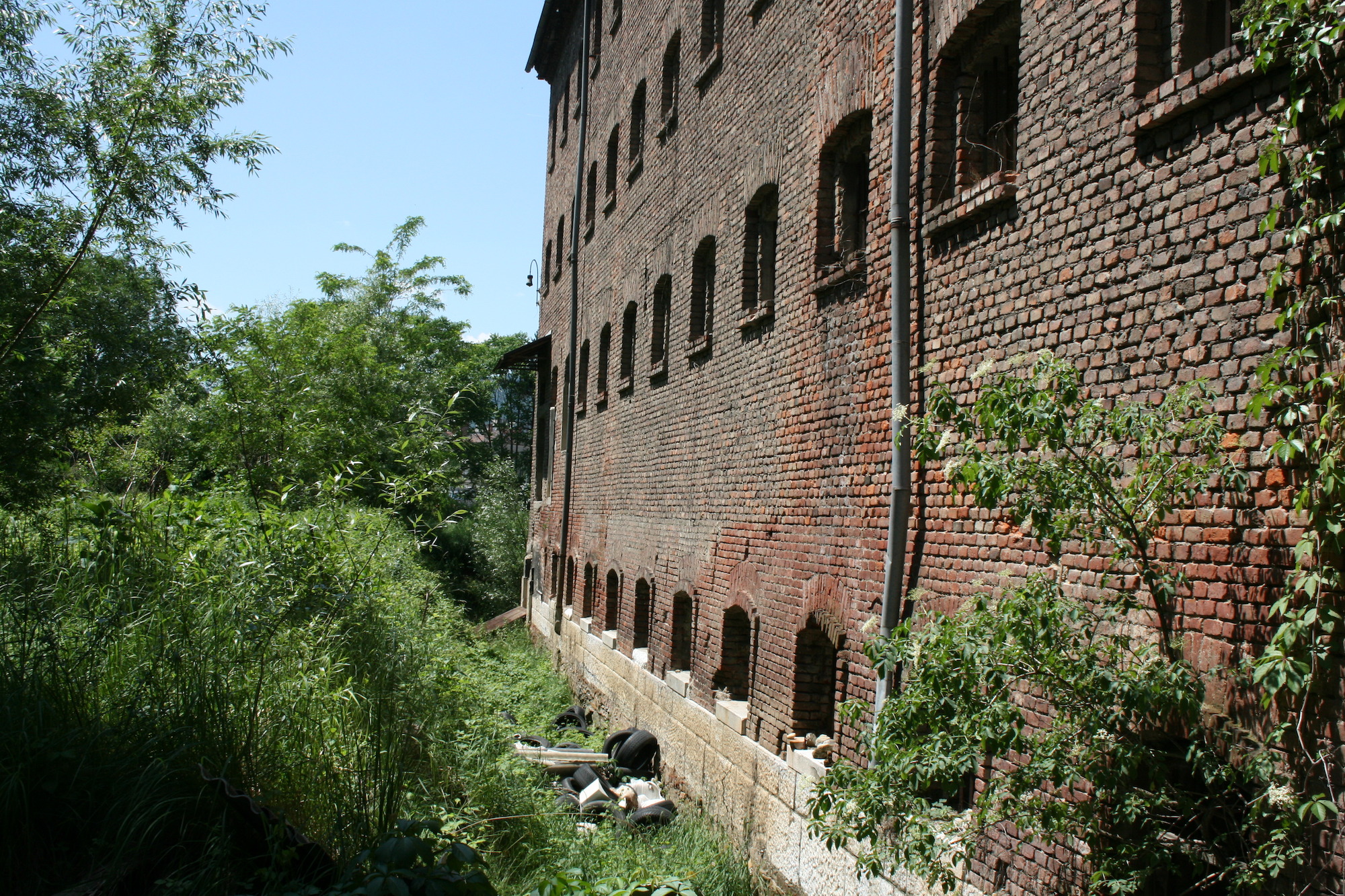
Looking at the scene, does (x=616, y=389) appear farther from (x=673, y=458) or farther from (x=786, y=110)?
(x=786, y=110)

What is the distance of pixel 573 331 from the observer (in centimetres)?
1825

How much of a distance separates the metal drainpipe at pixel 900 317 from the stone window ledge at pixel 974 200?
0.28 metres

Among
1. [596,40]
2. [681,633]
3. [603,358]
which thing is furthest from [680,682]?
[596,40]

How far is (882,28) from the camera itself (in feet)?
22.1

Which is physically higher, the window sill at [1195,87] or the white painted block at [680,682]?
the window sill at [1195,87]

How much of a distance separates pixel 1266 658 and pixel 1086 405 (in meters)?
1.03

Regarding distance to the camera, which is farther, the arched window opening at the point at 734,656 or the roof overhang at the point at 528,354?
the roof overhang at the point at 528,354

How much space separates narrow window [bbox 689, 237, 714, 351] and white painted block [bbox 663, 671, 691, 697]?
3404 millimetres

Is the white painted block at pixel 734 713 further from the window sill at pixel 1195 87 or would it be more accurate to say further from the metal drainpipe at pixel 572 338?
the metal drainpipe at pixel 572 338

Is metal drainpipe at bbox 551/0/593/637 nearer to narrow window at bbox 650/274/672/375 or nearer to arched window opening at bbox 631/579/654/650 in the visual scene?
arched window opening at bbox 631/579/654/650

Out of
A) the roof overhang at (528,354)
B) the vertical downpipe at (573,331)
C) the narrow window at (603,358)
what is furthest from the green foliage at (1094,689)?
the roof overhang at (528,354)

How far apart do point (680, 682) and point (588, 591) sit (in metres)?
5.98

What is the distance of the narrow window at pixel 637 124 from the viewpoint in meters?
14.5

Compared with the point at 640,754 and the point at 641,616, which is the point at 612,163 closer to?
the point at 641,616
